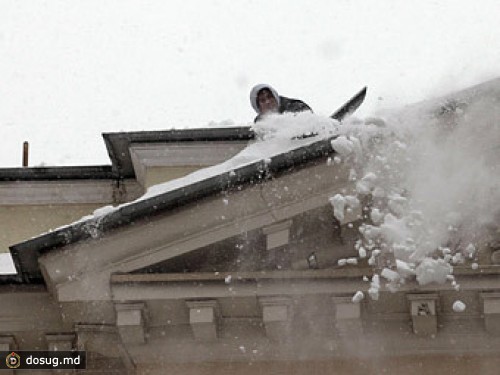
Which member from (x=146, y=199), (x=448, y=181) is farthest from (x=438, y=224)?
(x=146, y=199)

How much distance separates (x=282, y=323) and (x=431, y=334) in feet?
3.54

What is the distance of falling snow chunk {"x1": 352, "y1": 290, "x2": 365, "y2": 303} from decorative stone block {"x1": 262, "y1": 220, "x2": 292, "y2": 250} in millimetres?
655

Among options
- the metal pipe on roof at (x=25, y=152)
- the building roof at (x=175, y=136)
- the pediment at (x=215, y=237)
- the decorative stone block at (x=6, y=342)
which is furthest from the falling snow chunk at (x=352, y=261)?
the metal pipe on roof at (x=25, y=152)

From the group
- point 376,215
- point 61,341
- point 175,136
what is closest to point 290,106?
point 175,136

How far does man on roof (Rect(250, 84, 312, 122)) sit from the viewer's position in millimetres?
11391

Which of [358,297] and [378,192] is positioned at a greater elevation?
[378,192]

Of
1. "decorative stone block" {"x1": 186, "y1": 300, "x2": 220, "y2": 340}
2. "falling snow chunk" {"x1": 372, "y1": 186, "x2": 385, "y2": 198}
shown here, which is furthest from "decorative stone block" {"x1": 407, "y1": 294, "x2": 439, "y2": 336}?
"decorative stone block" {"x1": 186, "y1": 300, "x2": 220, "y2": 340}

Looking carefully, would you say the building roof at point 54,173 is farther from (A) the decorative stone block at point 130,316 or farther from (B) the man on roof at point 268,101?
(A) the decorative stone block at point 130,316

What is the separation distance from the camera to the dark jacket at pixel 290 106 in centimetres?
1123

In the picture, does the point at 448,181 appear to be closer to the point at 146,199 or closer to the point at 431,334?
the point at 431,334

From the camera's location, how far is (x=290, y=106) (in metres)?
11.4

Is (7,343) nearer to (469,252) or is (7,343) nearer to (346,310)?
(346,310)

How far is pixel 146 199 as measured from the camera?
963 cm

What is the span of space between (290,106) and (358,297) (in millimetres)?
2415
